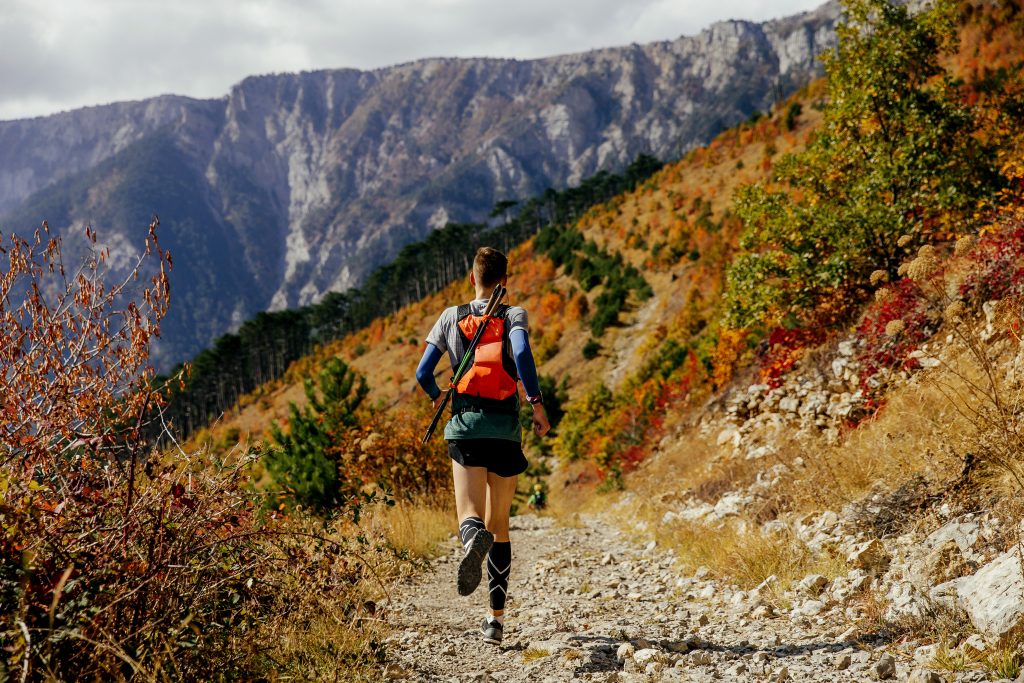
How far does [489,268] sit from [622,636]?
2458 millimetres

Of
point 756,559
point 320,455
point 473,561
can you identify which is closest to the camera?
point 473,561

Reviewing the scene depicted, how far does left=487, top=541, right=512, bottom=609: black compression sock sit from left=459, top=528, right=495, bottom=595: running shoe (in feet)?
0.80

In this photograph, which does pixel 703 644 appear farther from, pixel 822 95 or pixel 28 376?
pixel 822 95

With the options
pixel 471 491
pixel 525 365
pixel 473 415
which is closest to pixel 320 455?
pixel 471 491

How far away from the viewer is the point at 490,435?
364cm

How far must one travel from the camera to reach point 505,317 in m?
3.86

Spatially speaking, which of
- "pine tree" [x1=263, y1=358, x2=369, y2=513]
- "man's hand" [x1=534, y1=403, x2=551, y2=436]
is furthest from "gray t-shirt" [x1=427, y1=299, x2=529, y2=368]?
"pine tree" [x1=263, y1=358, x2=369, y2=513]

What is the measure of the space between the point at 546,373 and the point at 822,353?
64.9ft

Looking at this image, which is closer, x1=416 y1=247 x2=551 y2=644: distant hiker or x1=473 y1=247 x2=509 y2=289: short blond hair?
x1=416 y1=247 x2=551 y2=644: distant hiker

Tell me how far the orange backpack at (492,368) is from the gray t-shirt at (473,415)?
3.7 inches

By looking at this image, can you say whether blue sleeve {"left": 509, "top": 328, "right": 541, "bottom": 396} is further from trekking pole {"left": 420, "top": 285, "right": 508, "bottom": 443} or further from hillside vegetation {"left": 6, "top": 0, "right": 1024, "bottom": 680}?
hillside vegetation {"left": 6, "top": 0, "right": 1024, "bottom": 680}

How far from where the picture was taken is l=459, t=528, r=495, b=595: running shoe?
11.4 feet

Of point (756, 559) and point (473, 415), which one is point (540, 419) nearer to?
point (473, 415)

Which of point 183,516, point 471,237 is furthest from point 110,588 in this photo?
point 471,237
